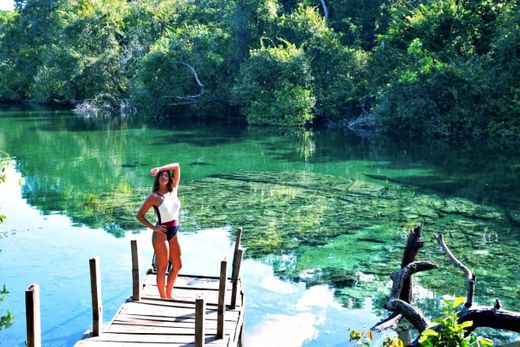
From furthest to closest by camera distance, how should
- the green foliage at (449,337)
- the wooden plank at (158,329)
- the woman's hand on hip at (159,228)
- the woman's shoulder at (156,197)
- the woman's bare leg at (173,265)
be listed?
the woman's bare leg at (173,265) → the woman's hand on hip at (159,228) → the woman's shoulder at (156,197) → the wooden plank at (158,329) → the green foliage at (449,337)

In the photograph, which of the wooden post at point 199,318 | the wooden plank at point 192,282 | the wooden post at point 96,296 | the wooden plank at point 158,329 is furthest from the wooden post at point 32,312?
the wooden plank at point 192,282

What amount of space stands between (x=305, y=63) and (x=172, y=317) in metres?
28.2

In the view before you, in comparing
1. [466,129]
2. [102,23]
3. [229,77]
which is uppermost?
[102,23]

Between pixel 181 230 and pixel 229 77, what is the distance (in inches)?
1004

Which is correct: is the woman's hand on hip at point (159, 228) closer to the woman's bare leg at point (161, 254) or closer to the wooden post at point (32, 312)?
the woman's bare leg at point (161, 254)

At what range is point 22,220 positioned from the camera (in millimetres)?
15422

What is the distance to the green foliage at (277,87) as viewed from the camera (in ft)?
111

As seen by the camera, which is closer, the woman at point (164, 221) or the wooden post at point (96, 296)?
the wooden post at point (96, 296)

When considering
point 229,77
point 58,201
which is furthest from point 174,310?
point 229,77

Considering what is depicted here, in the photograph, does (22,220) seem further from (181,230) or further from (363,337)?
(363,337)

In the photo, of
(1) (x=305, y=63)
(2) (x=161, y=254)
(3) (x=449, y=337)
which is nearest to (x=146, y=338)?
(2) (x=161, y=254)

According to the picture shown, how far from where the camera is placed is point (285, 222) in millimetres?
14898

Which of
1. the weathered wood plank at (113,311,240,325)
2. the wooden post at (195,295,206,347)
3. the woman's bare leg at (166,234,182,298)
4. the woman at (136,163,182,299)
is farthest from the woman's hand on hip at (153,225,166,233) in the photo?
the wooden post at (195,295,206,347)

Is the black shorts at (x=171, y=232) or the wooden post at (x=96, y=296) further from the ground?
the black shorts at (x=171, y=232)
